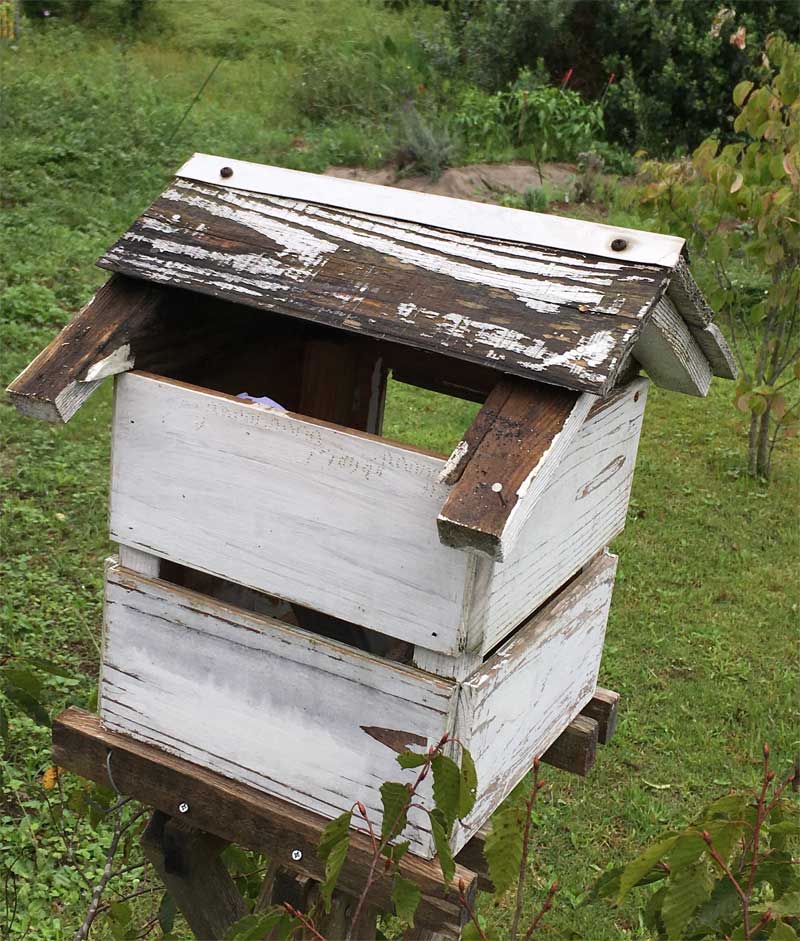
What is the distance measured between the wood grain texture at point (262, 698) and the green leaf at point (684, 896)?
17.6 inches

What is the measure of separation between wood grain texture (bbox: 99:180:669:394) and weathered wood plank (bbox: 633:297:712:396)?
0.17 metres

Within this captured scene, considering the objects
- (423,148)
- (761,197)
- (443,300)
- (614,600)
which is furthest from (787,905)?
(423,148)

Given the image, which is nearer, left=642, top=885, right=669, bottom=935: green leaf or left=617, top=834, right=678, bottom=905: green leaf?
left=617, top=834, right=678, bottom=905: green leaf

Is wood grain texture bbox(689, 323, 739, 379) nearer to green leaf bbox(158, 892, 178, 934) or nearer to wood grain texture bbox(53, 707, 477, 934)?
wood grain texture bbox(53, 707, 477, 934)

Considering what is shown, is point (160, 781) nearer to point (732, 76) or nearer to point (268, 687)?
point (268, 687)

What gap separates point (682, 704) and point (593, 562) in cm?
221

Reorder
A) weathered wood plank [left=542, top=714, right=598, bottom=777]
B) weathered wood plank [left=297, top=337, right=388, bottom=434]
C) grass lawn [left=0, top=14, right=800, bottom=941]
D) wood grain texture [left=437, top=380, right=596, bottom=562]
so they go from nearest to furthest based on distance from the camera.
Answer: wood grain texture [left=437, top=380, right=596, bottom=562]
weathered wood plank [left=542, top=714, right=598, bottom=777]
weathered wood plank [left=297, top=337, right=388, bottom=434]
grass lawn [left=0, top=14, right=800, bottom=941]

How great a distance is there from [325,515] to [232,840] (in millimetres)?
558

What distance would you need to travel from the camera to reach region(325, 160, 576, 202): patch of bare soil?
861 centimetres

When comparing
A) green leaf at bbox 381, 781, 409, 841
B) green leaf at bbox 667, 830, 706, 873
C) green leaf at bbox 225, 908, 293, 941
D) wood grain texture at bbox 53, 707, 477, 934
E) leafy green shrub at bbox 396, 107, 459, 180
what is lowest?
leafy green shrub at bbox 396, 107, 459, 180

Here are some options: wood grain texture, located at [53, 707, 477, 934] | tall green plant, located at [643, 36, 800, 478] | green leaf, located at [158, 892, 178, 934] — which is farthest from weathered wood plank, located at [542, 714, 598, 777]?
tall green plant, located at [643, 36, 800, 478]

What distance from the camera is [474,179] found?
8836mm

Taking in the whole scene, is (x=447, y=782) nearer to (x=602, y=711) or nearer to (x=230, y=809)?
(x=230, y=809)

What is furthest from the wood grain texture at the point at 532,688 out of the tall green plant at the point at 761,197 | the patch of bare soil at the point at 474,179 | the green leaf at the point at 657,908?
the patch of bare soil at the point at 474,179
